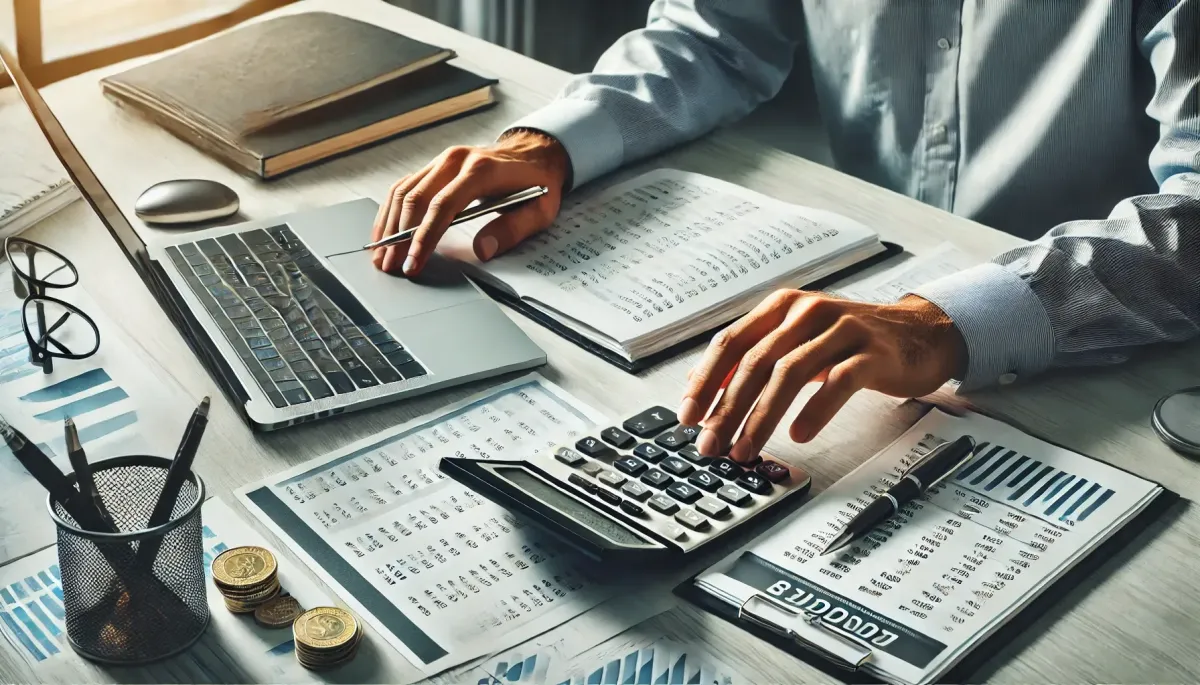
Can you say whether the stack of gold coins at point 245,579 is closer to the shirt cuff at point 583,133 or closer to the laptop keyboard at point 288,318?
the laptop keyboard at point 288,318

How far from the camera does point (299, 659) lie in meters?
0.66

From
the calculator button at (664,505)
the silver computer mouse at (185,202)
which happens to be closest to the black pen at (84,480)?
the calculator button at (664,505)

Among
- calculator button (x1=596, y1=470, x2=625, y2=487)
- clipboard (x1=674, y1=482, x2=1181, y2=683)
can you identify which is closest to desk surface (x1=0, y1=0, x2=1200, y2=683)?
clipboard (x1=674, y1=482, x2=1181, y2=683)

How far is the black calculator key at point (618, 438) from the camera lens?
85 cm

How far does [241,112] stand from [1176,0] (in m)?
1.05

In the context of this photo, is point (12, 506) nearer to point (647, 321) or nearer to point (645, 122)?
point (647, 321)

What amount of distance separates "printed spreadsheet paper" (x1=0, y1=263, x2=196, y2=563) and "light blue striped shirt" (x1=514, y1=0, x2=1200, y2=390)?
533 mm

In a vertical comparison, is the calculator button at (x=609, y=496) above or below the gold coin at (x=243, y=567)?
above

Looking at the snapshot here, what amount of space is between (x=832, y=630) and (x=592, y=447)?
230 mm

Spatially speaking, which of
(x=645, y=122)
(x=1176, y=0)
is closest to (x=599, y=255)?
(x=645, y=122)

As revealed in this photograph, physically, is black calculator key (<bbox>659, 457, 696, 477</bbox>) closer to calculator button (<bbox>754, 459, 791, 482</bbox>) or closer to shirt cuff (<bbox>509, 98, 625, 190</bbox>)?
calculator button (<bbox>754, 459, 791, 482</bbox>)

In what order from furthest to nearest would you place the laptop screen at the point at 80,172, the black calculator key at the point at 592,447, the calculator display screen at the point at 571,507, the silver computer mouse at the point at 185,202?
1. the silver computer mouse at the point at 185,202
2. the laptop screen at the point at 80,172
3. the black calculator key at the point at 592,447
4. the calculator display screen at the point at 571,507

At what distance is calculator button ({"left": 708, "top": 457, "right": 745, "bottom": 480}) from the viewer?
818 millimetres

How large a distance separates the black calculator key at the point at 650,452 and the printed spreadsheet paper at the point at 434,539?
0.21 ft
